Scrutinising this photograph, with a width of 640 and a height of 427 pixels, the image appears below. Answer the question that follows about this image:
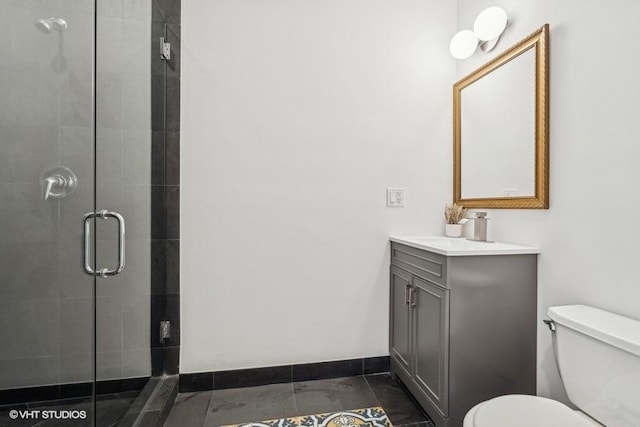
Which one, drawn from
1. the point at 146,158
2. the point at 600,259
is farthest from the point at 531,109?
the point at 146,158

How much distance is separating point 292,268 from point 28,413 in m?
1.25

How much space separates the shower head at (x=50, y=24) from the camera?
1145 millimetres

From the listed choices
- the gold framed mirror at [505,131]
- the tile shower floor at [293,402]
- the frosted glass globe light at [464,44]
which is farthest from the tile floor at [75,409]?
A: the frosted glass globe light at [464,44]

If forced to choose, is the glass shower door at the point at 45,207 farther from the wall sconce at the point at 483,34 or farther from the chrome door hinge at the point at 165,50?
the wall sconce at the point at 483,34

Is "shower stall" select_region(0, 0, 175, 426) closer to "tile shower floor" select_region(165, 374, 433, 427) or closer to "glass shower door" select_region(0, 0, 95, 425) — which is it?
"glass shower door" select_region(0, 0, 95, 425)

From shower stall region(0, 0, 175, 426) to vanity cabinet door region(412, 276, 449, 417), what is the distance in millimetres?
1403

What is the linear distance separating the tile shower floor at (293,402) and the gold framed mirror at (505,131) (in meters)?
1.20

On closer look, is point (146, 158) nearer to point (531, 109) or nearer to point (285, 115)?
point (285, 115)

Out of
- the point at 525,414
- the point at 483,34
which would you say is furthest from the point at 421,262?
the point at 483,34

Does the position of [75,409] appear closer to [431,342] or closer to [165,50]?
[431,342]

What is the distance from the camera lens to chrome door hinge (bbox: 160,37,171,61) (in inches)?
68.1

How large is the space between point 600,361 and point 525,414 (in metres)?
0.29

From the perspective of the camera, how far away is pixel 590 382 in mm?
1022

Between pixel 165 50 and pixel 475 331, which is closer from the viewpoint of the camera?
pixel 475 331
